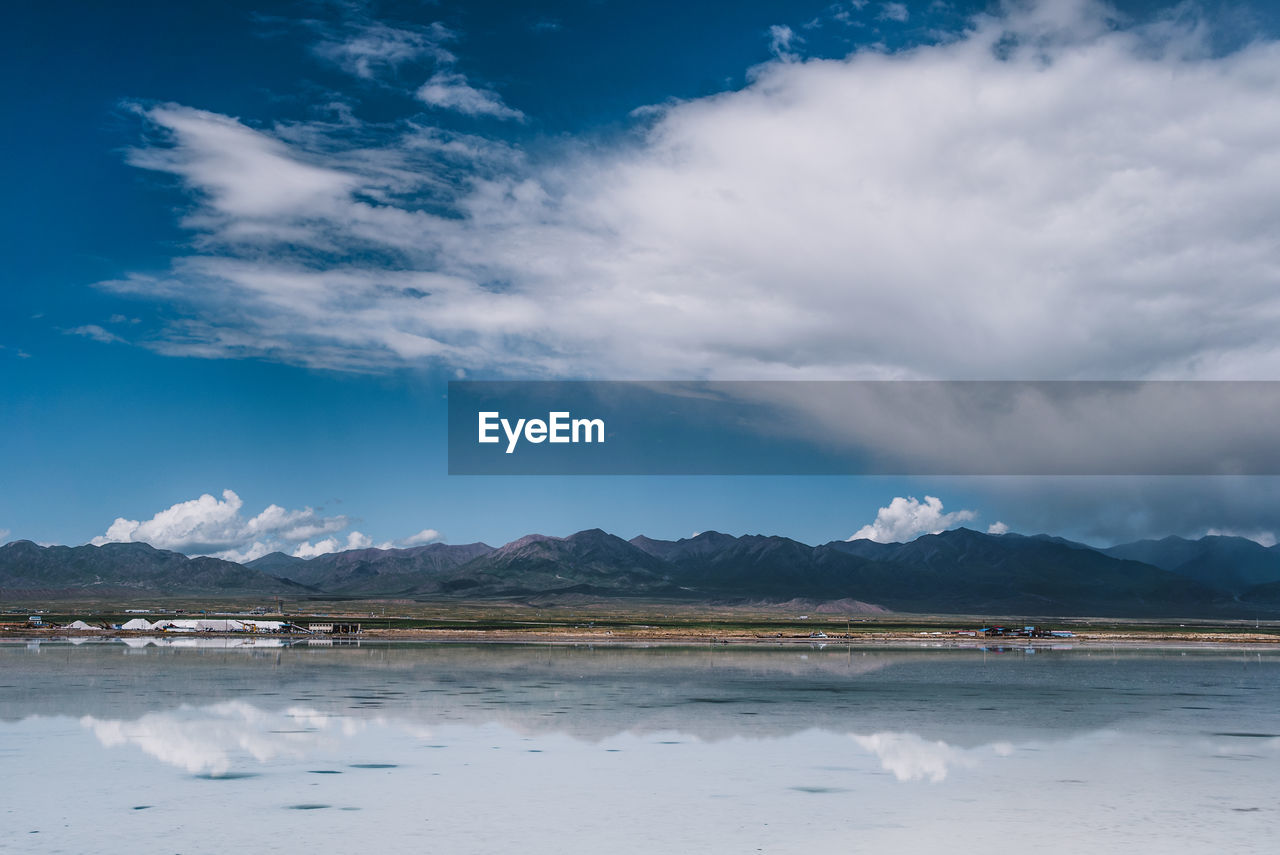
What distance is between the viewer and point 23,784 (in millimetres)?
24703

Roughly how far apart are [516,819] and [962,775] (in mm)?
12890

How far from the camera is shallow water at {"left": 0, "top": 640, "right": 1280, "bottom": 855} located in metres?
20.6

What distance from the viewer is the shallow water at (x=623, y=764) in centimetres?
2061

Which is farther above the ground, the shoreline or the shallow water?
the shallow water

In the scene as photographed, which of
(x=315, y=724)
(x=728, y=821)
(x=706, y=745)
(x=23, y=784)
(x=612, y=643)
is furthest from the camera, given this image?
(x=612, y=643)

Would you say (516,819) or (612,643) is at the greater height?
(516,819)

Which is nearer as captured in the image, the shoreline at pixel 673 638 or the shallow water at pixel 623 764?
the shallow water at pixel 623 764

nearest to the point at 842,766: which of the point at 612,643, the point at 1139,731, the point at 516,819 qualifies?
the point at 516,819

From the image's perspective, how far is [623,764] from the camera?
94.2ft

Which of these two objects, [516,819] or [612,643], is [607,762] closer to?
[516,819]

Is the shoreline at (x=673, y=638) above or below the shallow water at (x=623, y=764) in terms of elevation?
below

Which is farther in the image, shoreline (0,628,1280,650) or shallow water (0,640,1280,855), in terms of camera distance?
shoreline (0,628,1280,650)

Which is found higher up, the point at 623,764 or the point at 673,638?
the point at 623,764

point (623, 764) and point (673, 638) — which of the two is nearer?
→ point (623, 764)
